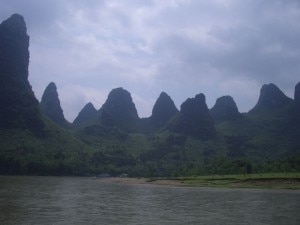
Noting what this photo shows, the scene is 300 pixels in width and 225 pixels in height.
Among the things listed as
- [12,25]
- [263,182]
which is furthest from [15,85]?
[263,182]

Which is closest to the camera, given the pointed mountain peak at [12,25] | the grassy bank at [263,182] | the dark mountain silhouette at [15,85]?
the grassy bank at [263,182]

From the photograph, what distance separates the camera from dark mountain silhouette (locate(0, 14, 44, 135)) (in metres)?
164

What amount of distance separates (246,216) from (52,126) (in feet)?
536

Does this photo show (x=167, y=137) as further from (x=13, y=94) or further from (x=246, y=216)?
(x=246, y=216)

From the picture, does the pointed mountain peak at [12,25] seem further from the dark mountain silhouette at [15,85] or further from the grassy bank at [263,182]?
the grassy bank at [263,182]

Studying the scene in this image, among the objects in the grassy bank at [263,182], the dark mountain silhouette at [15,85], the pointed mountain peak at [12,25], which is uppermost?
the pointed mountain peak at [12,25]

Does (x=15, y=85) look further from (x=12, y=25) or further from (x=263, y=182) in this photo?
(x=263, y=182)

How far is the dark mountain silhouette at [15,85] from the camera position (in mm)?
163500

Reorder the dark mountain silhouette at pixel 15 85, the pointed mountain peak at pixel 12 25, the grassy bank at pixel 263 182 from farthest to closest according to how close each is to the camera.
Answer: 1. the pointed mountain peak at pixel 12 25
2. the dark mountain silhouette at pixel 15 85
3. the grassy bank at pixel 263 182

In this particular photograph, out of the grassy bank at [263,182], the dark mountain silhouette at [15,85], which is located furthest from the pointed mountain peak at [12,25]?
the grassy bank at [263,182]

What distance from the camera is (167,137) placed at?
649ft

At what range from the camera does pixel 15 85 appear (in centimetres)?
17525

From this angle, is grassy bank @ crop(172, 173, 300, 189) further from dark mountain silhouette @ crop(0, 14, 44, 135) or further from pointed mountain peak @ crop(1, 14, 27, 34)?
pointed mountain peak @ crop(1, 14, 27, 34)

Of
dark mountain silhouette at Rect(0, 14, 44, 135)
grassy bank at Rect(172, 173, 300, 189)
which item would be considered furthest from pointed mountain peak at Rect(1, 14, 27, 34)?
grassy bank at Rect(172, 173, 300, 189)
